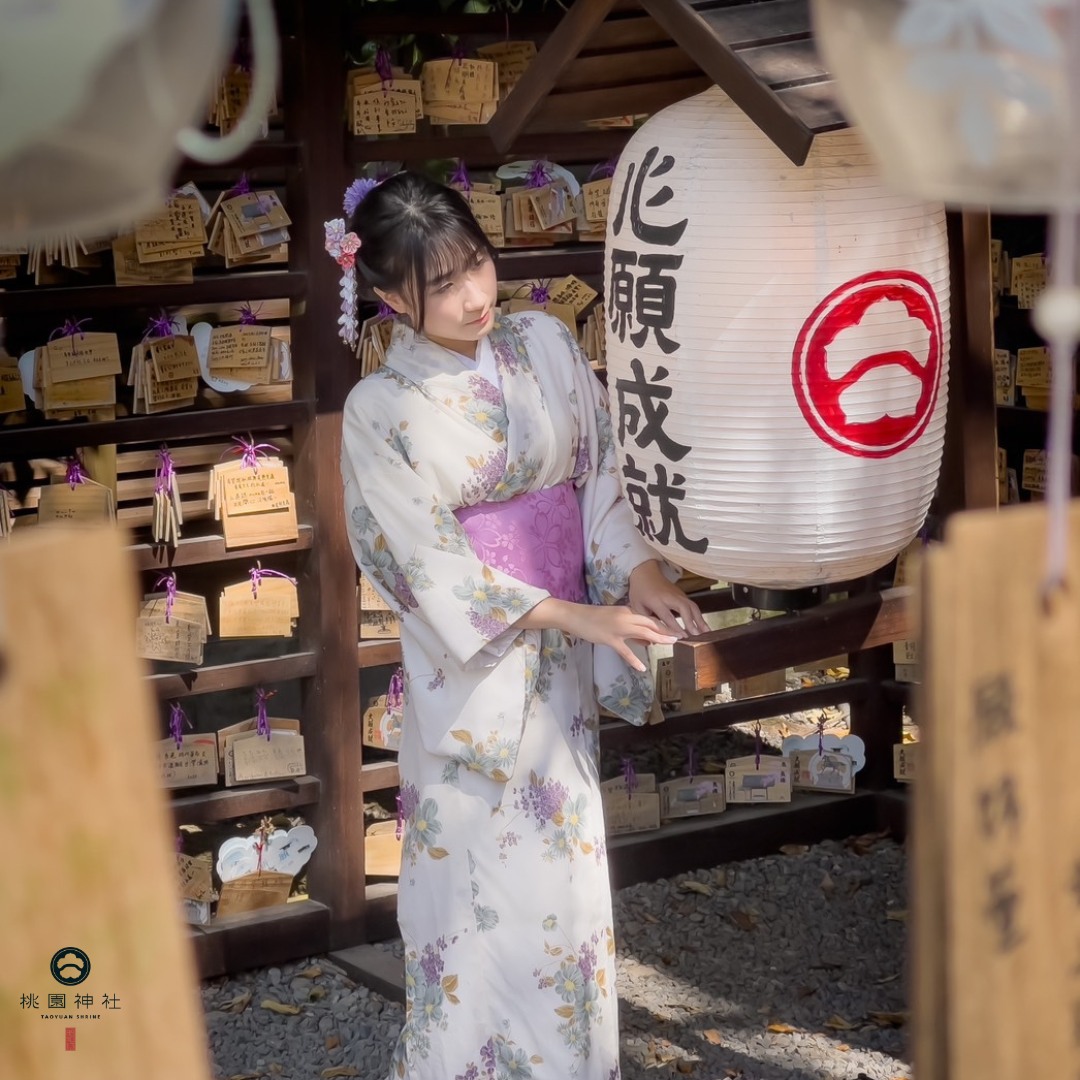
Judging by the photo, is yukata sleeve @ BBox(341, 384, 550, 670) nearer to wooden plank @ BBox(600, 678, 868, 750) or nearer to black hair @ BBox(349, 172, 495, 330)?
black hair @ BBox(349, 172, 495, 330)

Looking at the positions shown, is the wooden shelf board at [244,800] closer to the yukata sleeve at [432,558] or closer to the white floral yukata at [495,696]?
the white floral yukata at [495,696]

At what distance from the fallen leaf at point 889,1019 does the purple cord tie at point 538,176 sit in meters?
2.70

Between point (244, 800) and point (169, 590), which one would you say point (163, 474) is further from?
point (244, 800)

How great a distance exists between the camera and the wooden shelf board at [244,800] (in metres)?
4.58

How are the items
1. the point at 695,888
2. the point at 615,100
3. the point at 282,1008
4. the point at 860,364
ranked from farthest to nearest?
the point at 695,888 < the point at 282,1008 < the point at 615,100 < the point at 860,364

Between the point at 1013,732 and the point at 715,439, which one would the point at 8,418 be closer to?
the point at 715,439

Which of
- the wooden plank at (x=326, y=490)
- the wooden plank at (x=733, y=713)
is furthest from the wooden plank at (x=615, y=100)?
the wooden plank at (x=733, y=713)

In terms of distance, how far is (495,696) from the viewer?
11.5ft

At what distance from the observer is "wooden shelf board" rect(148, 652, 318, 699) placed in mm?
4477

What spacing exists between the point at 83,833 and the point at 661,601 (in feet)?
7.75

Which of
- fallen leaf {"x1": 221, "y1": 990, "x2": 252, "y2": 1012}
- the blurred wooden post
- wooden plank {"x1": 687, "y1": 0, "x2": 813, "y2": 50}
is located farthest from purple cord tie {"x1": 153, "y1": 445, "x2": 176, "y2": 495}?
the blurred wooden post

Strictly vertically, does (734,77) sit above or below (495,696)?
above

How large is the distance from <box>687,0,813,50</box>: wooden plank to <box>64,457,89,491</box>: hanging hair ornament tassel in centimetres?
238

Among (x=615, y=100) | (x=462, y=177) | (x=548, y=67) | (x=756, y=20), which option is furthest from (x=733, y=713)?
(x=756, y=20)
